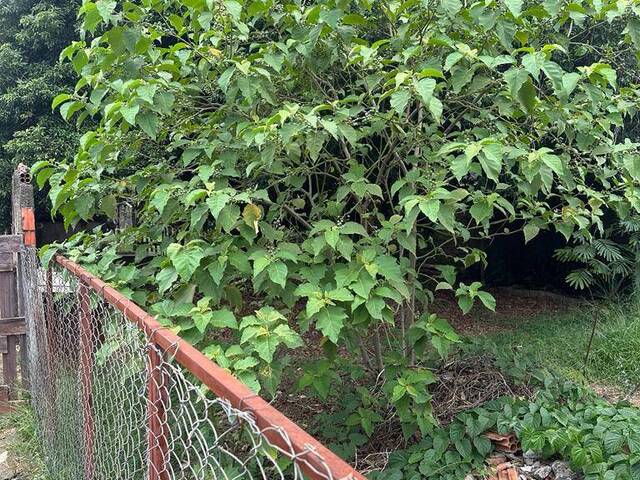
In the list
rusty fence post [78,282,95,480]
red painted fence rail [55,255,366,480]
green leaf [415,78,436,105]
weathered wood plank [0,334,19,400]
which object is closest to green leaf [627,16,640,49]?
green leaf [415,78,436,105]

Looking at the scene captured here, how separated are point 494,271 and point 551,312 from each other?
138cm

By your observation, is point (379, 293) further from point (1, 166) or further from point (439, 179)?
point (1, 166)

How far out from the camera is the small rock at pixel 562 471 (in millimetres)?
2855

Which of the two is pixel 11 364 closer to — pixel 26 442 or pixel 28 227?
pixel 26 442

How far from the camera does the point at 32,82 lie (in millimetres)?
8992

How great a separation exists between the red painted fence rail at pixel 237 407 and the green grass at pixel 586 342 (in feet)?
10.9

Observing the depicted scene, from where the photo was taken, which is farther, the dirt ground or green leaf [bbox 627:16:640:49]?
the dirt ground

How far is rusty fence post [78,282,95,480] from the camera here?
210 cm

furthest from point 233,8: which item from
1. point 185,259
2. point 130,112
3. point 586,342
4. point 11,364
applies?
point 586,342

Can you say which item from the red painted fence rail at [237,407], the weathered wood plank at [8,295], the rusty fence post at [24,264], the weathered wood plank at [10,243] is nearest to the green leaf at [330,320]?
the red painted fence rail at [237,407]

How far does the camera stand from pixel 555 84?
85.0 inches

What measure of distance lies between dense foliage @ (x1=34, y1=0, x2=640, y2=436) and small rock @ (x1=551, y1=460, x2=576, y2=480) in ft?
2.30

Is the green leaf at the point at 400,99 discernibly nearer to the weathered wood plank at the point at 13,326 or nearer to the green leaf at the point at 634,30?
the green leaf at the point at 634,30

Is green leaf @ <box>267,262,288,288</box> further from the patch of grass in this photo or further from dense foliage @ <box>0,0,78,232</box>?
dense foliage @ <box>0,0,78,232</box>
